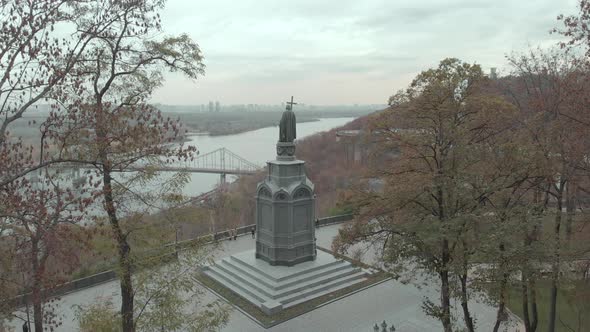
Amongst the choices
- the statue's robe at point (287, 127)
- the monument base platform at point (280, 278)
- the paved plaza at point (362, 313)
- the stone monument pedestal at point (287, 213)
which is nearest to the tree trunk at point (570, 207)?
the paved plaza at point (362, 313)

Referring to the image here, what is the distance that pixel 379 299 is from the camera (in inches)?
639

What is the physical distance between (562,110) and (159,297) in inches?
439

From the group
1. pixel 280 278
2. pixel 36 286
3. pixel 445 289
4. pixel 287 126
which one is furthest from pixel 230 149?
pixel 36 286

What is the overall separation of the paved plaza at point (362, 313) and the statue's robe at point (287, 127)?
20.4 ft

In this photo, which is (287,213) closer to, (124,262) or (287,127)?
(287,127)

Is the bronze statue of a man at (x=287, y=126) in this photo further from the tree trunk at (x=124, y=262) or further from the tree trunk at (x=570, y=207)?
the tree trunk at (x=570, y=207)

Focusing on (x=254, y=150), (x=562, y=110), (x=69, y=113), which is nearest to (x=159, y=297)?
(x=69, y=113)

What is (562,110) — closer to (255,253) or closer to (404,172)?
(404,172)

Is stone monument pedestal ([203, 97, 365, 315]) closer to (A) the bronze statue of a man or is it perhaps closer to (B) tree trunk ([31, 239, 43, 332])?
(A) the bronze statue of a man

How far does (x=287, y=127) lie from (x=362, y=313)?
8145 mm

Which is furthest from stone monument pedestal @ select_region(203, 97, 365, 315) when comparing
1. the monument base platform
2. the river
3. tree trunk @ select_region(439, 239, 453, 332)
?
the river

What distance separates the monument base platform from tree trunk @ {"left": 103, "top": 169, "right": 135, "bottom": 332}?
6646 mm

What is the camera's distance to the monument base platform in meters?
15.6

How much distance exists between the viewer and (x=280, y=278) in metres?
16.3
